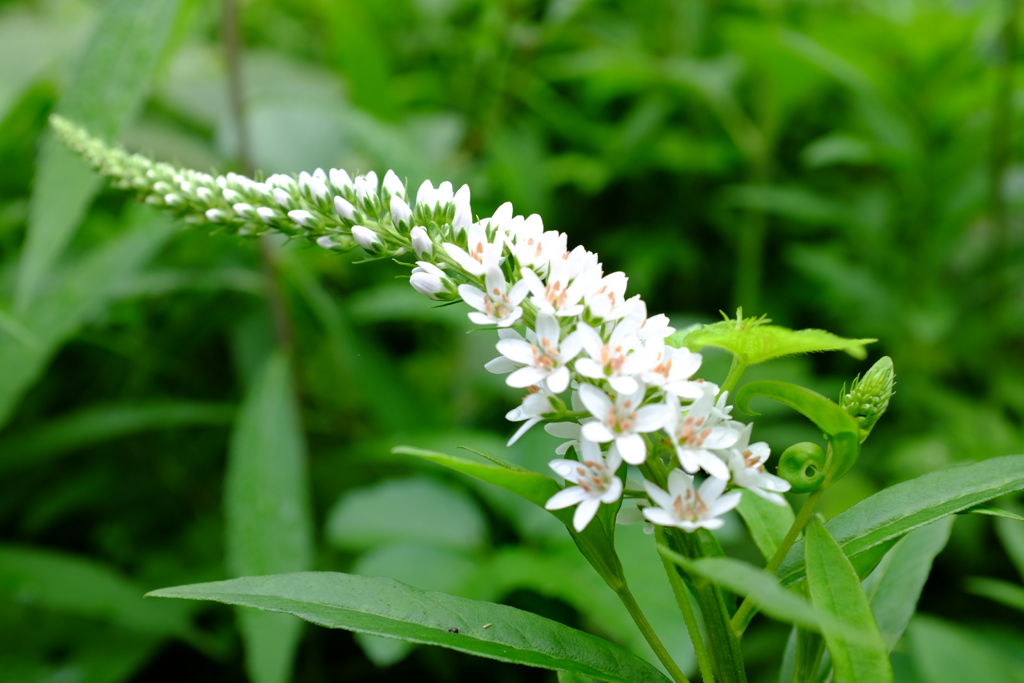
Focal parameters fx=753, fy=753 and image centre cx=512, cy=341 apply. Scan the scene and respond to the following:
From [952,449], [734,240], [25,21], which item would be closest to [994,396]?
[952,449]

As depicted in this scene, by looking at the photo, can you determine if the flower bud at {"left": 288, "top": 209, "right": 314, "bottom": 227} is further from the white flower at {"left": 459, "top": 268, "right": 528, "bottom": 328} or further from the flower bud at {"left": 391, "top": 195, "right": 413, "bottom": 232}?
the white flower at {"left": 459, "top": 268, "right": 528, "bottom": 328}

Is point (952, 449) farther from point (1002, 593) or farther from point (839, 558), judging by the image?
point (839, 558)

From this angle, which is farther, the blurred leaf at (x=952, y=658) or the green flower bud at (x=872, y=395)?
A: the blurred leaf at (x=952, y=658)

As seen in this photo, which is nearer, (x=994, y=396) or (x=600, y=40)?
(x=994, y=396)

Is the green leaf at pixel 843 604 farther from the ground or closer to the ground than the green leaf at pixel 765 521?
closer to the ground

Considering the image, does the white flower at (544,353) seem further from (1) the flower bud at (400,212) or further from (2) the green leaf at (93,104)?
(2) the green leaf at (93,104)

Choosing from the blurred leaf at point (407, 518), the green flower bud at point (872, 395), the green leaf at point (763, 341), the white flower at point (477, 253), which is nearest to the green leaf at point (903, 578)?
the green flower bud at point (872, 395)
